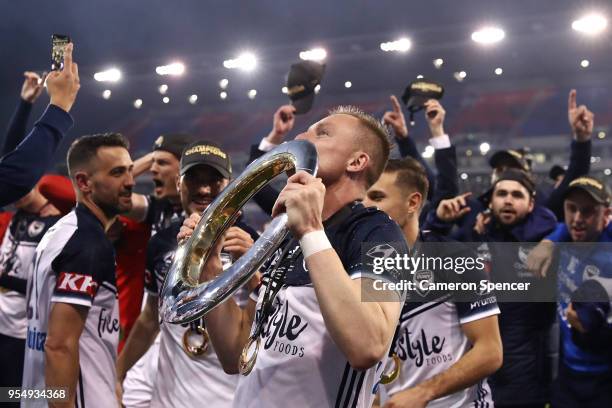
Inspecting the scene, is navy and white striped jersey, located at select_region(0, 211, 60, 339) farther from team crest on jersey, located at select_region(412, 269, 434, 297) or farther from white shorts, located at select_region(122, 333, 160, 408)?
team crest on jersey, located at select_region(412, 269, 434, 297)

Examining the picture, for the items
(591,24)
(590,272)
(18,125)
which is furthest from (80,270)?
(591,24)

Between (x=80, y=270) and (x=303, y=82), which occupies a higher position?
(x=303, y=82)

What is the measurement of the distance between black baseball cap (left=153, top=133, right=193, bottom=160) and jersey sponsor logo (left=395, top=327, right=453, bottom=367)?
5.28 ft

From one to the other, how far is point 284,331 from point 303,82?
103 inches

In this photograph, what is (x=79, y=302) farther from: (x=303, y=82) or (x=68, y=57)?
(x=303, y=82)

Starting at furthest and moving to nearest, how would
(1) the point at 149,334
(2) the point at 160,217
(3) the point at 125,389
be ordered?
1. (2) the point at 160,217
2. (3) the point at 125,389
3. (1) the point at 149,334

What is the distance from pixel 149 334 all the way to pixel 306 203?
6.56ft

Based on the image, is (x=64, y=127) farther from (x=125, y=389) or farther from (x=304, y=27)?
(x=304, y=27)

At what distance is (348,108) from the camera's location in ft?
7.10

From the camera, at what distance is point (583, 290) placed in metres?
3.59

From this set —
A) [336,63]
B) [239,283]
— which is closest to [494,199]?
[239,283]

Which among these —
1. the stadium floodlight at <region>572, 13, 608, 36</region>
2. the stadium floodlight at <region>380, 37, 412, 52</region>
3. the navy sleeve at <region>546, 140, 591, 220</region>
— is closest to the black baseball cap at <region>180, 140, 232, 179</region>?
the navy sleeve at <region>546, 140, 591, 220</region>

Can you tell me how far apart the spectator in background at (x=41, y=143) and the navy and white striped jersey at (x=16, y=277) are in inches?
83.2

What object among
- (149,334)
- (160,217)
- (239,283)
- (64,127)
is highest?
(160,217)
